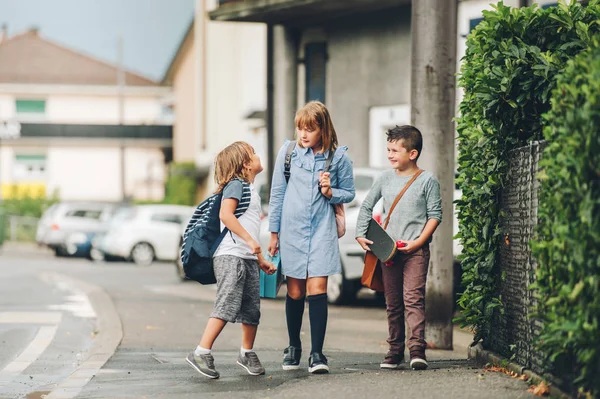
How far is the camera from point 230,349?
902 cm

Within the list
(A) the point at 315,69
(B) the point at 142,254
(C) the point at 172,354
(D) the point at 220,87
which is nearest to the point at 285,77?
(A) the point at 315,69

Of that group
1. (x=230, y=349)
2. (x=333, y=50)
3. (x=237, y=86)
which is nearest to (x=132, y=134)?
(x=237, y=86)

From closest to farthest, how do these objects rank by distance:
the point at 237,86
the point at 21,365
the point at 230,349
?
1. the point at 21,365
2. the point at 230,349
3. the point at 237,86

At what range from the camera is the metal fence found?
6.42 m

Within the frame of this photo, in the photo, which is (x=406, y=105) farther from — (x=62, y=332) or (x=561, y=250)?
(x=561, y=250)

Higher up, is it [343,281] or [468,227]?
[468,227]

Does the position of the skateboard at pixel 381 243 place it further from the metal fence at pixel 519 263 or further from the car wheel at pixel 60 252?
the car wheel at pixel 60 252

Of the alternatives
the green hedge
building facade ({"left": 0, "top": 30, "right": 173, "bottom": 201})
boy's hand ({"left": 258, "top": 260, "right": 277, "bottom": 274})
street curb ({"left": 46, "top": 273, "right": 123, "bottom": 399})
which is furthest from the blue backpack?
building facade ({"left": 0, "top": 30, "right": 173, "bottom": 201})

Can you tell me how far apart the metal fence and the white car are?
2098cm

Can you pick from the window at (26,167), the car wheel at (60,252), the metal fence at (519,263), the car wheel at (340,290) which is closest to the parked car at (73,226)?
the car wheel at (60,252)

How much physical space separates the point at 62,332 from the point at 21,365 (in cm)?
231

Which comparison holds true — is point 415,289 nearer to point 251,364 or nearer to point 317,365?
point 317,365

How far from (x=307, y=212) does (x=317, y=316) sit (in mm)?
674

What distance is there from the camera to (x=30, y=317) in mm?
11789
